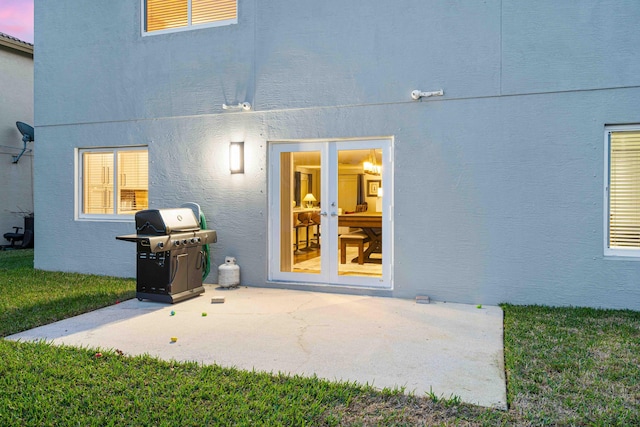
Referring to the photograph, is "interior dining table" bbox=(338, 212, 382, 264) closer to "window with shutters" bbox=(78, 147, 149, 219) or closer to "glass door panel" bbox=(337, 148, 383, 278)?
"glass door panel" bbox=(337, 148, 383, 278)

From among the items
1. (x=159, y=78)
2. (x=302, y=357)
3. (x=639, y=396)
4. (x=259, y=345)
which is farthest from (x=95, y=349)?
(x=159, y=78)

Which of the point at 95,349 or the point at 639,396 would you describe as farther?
the point at 95,349

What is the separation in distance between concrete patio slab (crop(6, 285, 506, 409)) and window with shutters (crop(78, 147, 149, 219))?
2.45 metres

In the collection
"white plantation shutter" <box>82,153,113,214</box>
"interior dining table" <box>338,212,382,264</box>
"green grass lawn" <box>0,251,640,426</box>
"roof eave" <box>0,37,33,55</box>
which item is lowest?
"green grass lawn" <box>0,251,640,426</box>

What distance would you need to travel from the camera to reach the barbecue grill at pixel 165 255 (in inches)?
238

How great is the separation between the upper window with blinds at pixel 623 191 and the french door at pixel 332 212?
2.58 metres

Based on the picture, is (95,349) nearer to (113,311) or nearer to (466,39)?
(113,311)

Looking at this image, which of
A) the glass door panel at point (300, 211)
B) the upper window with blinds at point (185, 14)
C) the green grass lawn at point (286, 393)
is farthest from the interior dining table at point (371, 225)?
the upper window with blinds at point (185, 14)

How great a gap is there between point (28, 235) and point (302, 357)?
11.1 metres

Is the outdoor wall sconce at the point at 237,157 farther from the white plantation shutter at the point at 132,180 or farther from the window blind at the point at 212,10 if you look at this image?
the window blind at the point at 212,10

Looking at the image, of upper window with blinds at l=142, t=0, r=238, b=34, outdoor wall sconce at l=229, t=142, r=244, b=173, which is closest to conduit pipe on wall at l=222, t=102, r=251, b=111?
outdoor wall sconce at l=229, t=142, r=244, b=173

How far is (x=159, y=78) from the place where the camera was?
7.66m

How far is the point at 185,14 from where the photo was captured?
25.1 feet

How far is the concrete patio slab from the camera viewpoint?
3.78m
